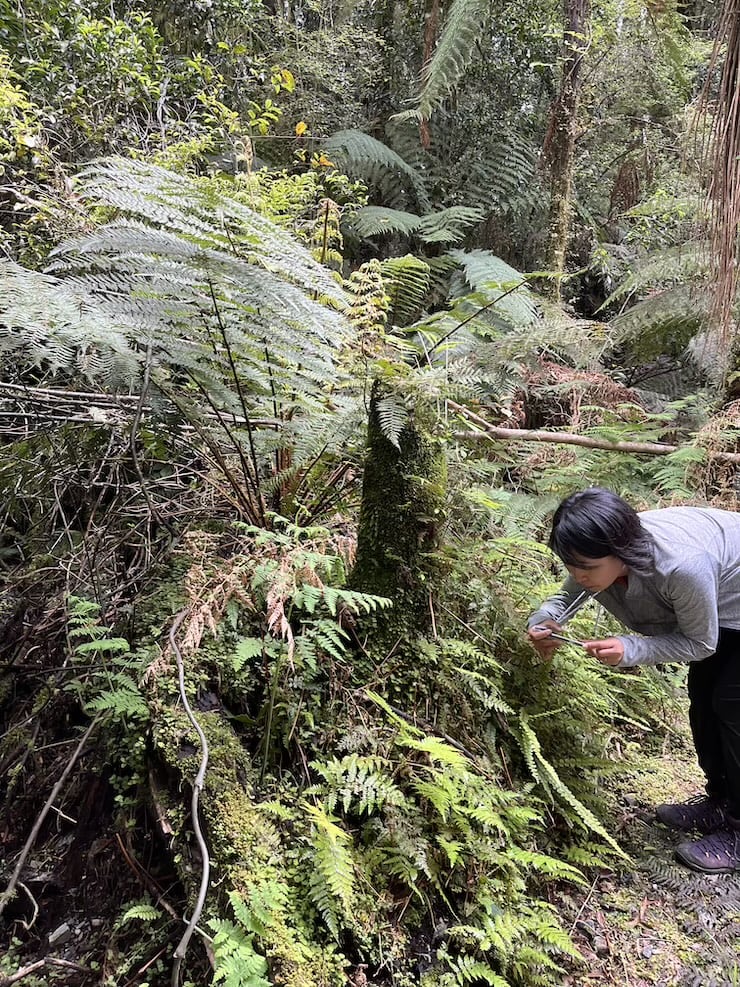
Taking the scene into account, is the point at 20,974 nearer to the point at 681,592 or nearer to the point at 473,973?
the point at 473,973

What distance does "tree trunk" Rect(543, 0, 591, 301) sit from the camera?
428cm

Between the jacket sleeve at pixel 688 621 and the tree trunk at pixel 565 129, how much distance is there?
313 centimetres

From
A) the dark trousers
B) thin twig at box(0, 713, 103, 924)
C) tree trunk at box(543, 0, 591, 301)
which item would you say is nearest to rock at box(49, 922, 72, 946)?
thin twig at box(0, 713, 103, 924)

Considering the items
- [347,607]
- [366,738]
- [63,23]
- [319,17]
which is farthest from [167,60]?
[366,738]

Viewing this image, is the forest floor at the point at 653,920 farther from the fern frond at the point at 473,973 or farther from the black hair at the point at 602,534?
the black hair at the point at 602,534

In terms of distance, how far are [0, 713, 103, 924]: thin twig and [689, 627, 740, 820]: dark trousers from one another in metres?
1.79

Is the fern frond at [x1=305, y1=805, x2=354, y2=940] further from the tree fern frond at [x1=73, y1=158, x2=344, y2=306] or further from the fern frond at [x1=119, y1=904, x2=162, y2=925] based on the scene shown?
the tree fern frond at [x1=73, y1=158, x2=344, y2=306]

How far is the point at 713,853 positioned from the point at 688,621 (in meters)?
0.78

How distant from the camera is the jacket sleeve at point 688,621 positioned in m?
1.59

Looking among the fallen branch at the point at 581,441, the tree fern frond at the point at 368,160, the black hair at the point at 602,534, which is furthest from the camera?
the tree fern frond at the point at 368,160

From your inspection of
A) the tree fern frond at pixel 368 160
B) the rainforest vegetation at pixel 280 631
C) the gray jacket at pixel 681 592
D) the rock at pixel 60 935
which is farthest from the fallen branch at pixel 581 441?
the tree fern frond at pixel 368 160

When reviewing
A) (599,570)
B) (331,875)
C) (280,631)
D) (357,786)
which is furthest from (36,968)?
(599,570)

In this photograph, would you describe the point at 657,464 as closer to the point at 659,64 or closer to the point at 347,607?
the point at 347,607

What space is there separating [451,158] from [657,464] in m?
4.84
